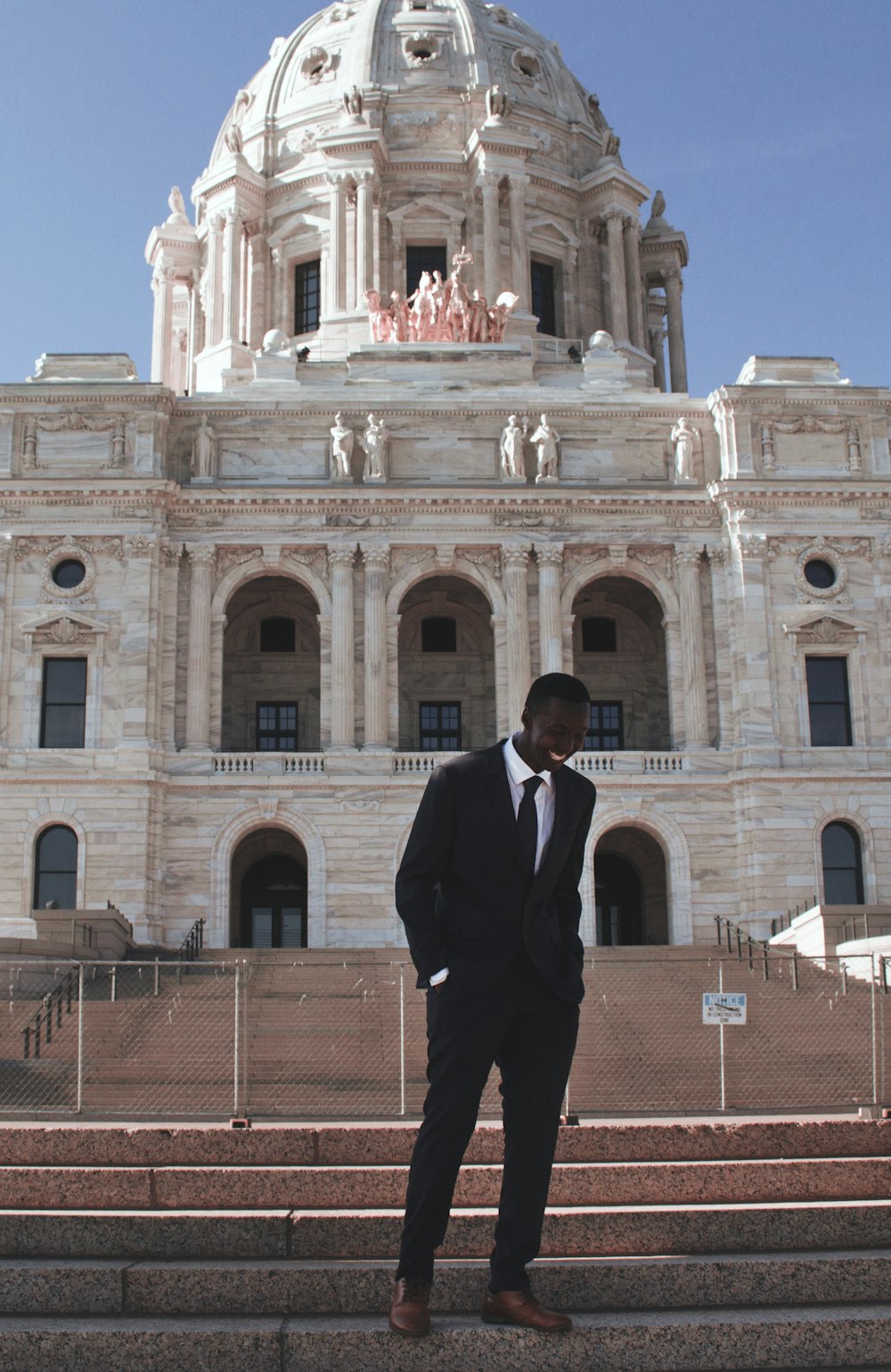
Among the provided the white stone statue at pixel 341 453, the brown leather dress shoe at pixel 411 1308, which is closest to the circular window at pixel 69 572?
the white stone statue at pixel 341 453

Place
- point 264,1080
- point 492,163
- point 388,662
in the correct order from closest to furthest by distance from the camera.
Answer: point 264,1080
point 388,662
point 492,163

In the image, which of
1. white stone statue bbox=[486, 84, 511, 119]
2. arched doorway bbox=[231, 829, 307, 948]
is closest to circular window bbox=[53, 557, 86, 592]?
arched doorway bbox=[231, 829, 307, 948]

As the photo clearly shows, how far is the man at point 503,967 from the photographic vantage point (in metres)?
7.67

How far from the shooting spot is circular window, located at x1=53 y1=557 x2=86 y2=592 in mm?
43125

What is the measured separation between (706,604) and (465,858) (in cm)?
3694

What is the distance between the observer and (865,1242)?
8961 mm

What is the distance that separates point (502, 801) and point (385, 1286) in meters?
2.42

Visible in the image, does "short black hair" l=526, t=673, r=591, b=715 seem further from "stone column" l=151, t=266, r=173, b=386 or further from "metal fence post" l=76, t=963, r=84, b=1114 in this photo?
"stone column" l=151, t=266, r=173, b=386

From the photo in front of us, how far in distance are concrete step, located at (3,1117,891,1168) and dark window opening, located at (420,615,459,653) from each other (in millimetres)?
37796

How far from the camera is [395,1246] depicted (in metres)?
8.88

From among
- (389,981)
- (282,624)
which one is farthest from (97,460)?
(389,981)

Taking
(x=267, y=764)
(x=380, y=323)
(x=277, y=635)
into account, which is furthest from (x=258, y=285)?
(x=267, y=764)

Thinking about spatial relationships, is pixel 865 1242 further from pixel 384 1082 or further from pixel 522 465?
pixel 522 465

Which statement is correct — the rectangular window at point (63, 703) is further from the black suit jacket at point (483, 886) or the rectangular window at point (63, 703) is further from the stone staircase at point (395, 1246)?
the black suit jacket at point (483, 886)
